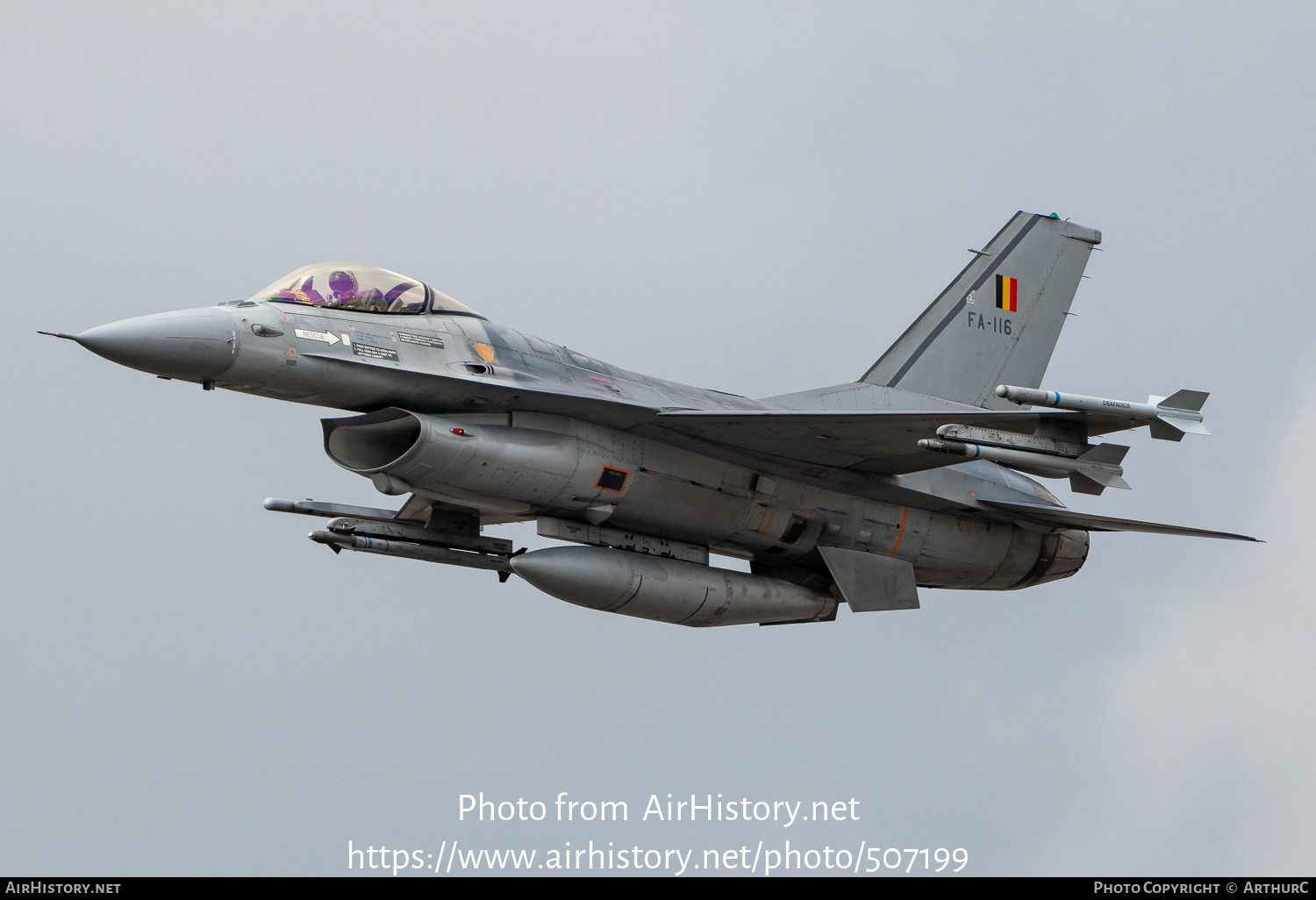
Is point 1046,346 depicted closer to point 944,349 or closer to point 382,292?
point 944,349

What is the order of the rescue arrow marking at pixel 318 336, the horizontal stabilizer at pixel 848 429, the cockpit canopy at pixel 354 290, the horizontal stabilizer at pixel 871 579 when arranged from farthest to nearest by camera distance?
the horizontal stabilizer at pixel 871 579
the horizontal stabilizer at pixel 848 429
the cockpit canopy at pixel 354 290
the rescue arrow marking at pixel 318 336

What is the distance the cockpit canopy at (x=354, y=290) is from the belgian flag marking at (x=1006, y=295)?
817cm

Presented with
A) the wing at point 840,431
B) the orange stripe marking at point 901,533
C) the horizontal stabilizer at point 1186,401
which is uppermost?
the horizontal stabilizer at point 1186,401

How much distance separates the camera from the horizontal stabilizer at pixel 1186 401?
48.4 feet

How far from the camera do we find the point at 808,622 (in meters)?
18.1

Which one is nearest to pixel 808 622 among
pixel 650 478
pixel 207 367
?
pixel 650 478

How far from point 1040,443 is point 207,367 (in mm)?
8038

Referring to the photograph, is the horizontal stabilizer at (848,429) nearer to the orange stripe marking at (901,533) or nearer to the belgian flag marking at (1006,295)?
the orange stripe marking at (901,533)

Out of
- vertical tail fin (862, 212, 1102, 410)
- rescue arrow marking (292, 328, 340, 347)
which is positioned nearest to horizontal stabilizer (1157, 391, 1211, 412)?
vertical tail fin (862, 212, 1102, 410)

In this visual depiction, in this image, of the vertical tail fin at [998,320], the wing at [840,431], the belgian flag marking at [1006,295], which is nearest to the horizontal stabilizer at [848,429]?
the wing at [840,431]

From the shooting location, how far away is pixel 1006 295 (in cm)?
2014

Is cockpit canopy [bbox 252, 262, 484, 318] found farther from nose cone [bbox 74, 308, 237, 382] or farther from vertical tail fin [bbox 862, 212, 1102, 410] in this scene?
vertical tail fin [bbox 862, 212, 1102, 410]

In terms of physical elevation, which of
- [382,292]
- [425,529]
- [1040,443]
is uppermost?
[382,292]

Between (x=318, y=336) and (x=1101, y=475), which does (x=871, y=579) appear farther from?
(x=318, y=336)
